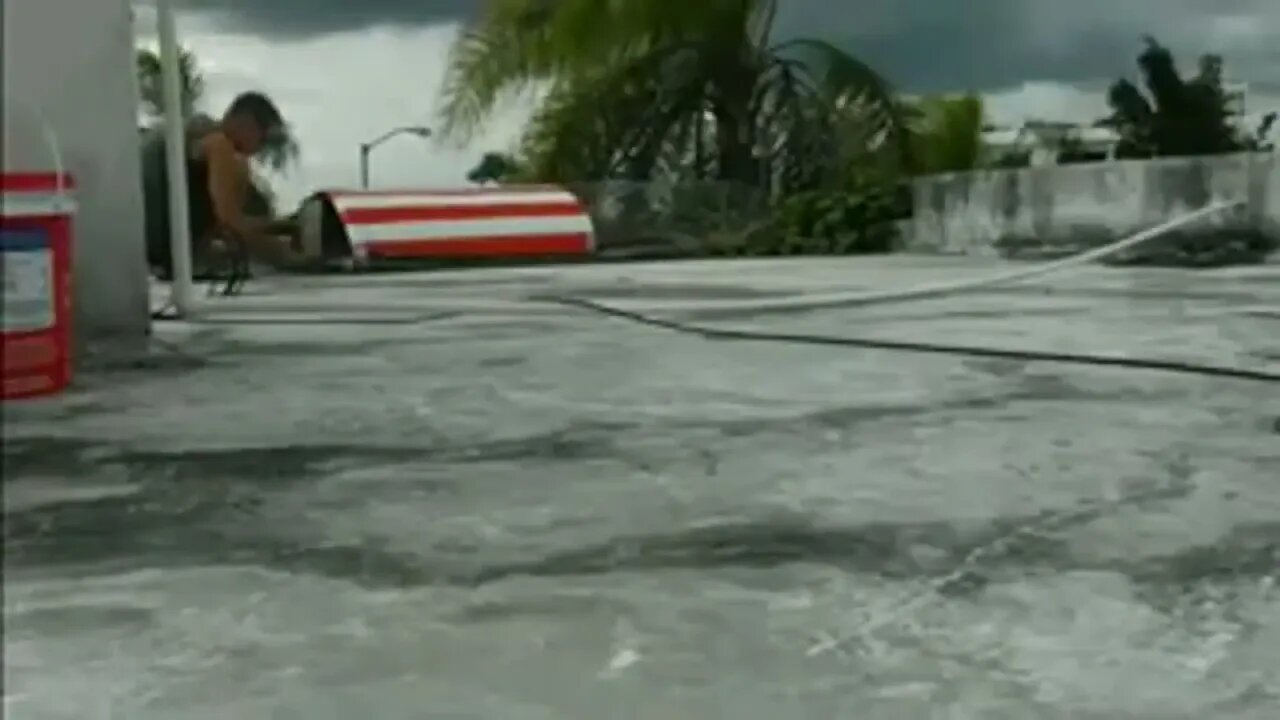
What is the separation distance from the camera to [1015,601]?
42.9 inches

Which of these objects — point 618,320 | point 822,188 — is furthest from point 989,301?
point 822,188

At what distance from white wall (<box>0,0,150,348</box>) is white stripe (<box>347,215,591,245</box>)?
20.9ft

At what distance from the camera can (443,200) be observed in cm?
751

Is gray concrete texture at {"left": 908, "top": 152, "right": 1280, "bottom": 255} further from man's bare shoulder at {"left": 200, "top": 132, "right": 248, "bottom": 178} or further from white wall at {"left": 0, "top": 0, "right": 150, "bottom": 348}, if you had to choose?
white wall at {"left": 0, "top": 0, "right": 150, "bottom": 348}

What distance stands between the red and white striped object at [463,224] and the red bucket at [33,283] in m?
6.25

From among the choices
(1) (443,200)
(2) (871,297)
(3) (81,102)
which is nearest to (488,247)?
(1) (443,200)

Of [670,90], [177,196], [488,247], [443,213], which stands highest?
[670,90]

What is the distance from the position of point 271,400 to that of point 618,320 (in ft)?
5.03

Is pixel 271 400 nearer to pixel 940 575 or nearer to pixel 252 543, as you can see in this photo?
pixel 252 543

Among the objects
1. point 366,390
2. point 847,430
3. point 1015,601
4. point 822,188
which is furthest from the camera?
point 822,188

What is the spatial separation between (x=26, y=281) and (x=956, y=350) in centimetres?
228

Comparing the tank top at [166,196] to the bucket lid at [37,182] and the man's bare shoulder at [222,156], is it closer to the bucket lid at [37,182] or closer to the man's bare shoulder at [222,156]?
the man's bare shoulder at [222,156]

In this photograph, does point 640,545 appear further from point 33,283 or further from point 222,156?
point 222,156

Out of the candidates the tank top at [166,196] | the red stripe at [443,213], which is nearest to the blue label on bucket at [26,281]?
the tank top at [166,196]
